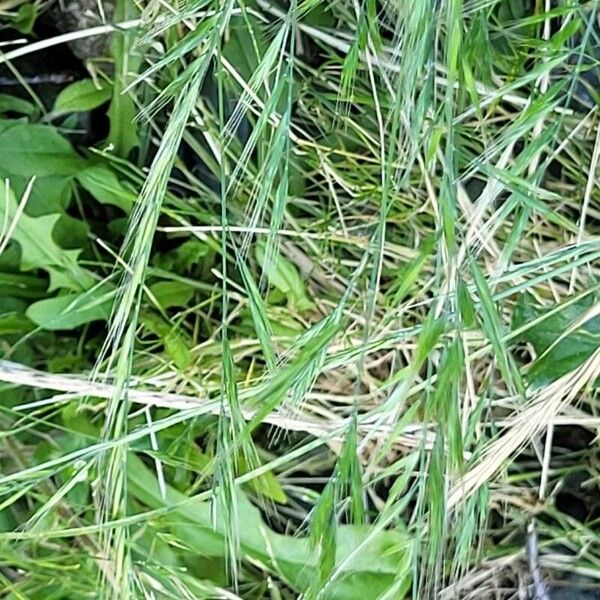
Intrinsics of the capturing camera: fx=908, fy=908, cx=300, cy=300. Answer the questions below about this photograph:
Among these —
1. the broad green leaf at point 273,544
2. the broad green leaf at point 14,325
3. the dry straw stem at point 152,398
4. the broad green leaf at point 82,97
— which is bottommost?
the broad green leaf at point 273,544

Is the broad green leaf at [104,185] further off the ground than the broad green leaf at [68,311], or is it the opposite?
the broad green leaf at [104,185]

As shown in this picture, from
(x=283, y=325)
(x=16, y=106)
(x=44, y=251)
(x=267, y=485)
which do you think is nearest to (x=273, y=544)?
(x=267, y=485)

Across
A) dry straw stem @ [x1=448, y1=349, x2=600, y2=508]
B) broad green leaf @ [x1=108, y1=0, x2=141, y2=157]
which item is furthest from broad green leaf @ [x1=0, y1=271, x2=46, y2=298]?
dry straw stem @ [x1=448, y1=349, x2=600, y2=508]

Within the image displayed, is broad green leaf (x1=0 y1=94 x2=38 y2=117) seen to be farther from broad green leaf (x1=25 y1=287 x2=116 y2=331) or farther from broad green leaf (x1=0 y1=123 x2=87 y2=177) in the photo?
broad green leaf (x1=25 y1=287 x2=116 y2=331)

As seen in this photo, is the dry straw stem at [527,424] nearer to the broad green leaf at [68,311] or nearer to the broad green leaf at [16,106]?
the broad green leaf at [68,311]

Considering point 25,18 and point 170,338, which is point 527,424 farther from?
point 25,18

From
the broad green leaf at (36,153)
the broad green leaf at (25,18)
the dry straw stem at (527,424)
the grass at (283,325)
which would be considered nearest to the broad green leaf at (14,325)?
the grass at (283,325)

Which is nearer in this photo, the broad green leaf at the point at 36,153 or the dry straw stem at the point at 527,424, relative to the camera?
the dry straw stem at the point at 527,424

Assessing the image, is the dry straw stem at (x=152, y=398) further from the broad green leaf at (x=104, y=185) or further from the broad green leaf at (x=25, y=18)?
the broad green leaf at (x=25, y=18)
